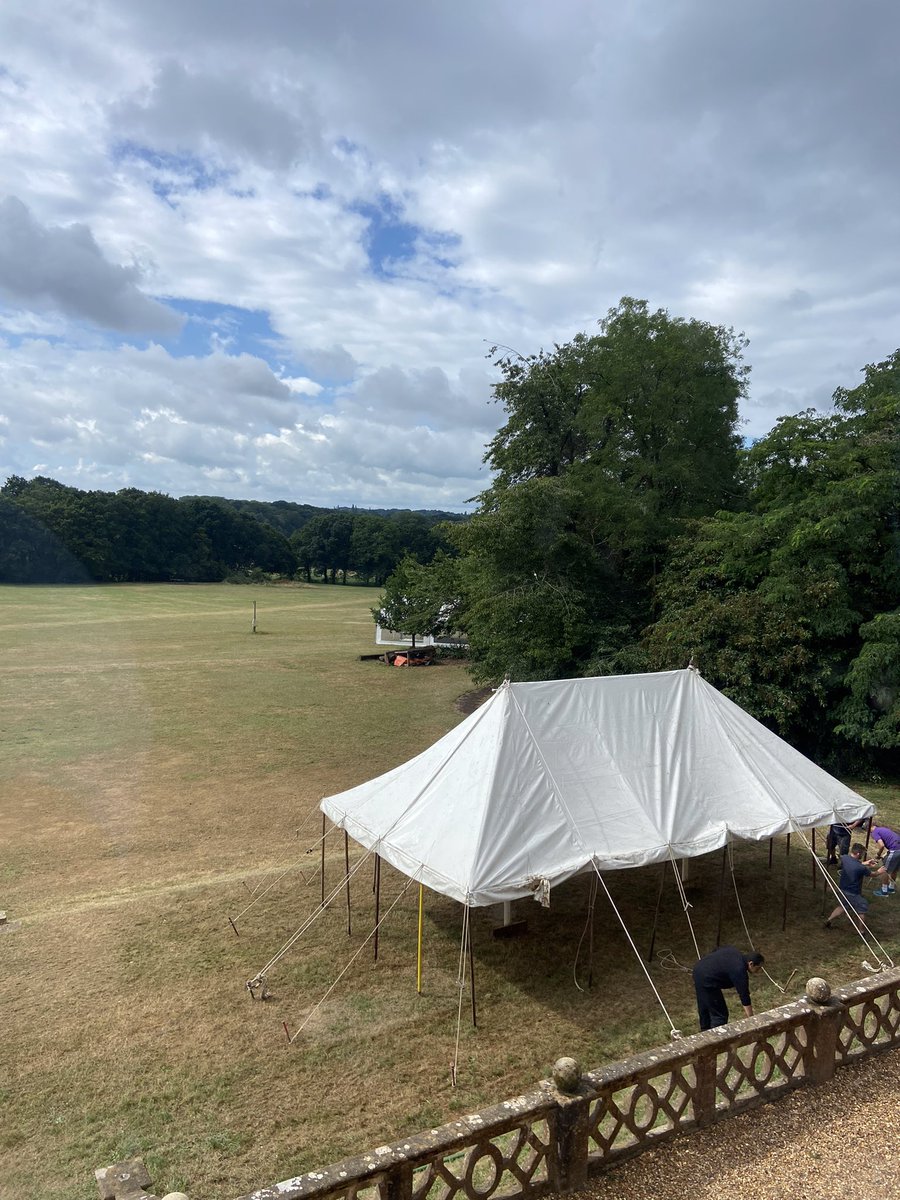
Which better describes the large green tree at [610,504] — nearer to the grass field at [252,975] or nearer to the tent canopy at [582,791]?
the grass field at [252,975]

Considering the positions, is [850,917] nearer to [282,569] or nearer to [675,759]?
[675,759]

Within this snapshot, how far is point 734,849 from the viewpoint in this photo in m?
12.9

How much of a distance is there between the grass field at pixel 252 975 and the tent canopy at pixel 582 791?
1534 millimetres

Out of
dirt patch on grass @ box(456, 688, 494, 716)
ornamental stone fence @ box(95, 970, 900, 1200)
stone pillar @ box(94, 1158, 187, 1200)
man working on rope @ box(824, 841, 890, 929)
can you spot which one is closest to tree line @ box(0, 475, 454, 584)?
dirt patch on grass @ box(456, 688, 494, 716)

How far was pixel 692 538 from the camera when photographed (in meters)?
21.1

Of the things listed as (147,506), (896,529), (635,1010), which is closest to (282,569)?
(147,506)

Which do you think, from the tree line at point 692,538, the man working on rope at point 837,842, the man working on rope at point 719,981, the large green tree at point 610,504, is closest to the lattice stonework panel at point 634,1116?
the man working on rope at point 719,981

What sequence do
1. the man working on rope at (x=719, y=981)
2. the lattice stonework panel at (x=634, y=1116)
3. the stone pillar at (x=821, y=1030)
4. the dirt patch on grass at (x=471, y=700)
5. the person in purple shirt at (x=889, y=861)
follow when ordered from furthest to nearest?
the dirt patch on grass at (x=471, y=700)
the person in purple shirt at (x=889, y=861)
the man working on rope at (x=719, y=981)
the stone pillar at (x=821, y=1030)
the lattice stonework panel at (x=634, y=1116)

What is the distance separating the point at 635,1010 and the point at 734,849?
5.50 m

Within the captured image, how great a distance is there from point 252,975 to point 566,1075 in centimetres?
539

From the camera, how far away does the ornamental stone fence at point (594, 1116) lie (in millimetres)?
4320

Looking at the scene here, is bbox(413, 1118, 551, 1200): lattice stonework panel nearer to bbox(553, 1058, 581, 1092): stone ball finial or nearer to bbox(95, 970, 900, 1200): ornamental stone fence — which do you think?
bbox(95, 970, 900, 1200): ornamental stone fence

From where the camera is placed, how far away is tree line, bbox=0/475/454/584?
79.2 meters

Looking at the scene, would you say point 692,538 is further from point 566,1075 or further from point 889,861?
point 566,1075
